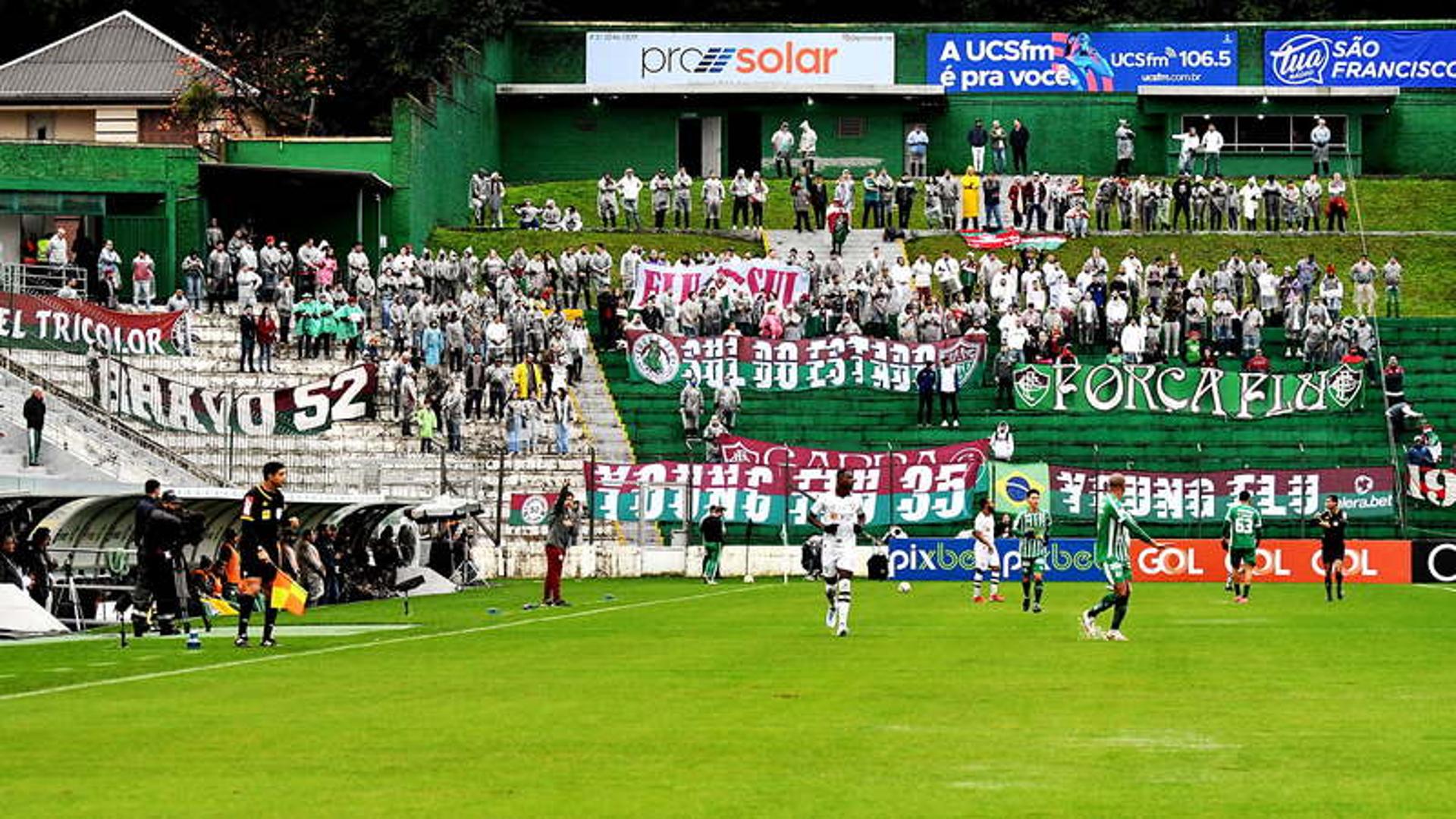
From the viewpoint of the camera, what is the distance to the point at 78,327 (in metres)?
51.6

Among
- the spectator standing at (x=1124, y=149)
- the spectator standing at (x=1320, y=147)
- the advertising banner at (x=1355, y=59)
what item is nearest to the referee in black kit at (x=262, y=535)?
the spectator standing at (x=1124, y=149)

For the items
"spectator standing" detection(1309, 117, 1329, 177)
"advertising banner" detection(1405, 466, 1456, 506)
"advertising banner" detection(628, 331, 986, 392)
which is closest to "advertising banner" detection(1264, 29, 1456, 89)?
"spectator standing" detection(1309, 117, 1329, 177)

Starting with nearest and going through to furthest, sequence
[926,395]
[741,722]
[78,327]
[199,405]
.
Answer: [741,722] → [199,405] → [78,327] → [926,395]

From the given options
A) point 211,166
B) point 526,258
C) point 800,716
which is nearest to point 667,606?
point 800,716

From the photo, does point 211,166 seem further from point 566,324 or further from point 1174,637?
point 1174,637

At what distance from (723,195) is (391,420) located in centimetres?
2043

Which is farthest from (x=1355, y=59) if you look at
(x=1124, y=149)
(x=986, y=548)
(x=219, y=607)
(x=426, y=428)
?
(x=219, y=607)

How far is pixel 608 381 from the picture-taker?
57.6m

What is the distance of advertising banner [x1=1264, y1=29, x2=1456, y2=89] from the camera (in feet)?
257

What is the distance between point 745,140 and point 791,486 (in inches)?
1277

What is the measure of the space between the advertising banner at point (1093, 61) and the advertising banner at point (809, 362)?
24.2 m

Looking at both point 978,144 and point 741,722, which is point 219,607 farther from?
point 978,144

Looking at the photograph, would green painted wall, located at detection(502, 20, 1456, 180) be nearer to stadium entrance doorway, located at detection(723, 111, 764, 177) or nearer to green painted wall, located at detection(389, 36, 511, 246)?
stadium entrance doorway, located at detection(723, 111, 764, 177)

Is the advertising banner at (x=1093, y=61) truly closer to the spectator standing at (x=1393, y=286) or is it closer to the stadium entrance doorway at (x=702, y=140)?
the stadium entrance doorway at (x=702, y=140)
